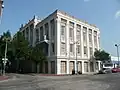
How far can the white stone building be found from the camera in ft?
145

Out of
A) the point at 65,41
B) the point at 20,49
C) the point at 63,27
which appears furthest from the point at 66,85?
the point at 63,27

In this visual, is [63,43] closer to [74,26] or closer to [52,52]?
[52,52]

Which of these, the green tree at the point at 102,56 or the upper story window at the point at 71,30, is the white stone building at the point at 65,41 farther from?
the green tree at the point at 102,56

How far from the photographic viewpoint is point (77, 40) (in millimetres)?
50125


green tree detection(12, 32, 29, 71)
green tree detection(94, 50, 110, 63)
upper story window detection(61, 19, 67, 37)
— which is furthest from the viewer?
green tree detection(94, 50, 110, 63)

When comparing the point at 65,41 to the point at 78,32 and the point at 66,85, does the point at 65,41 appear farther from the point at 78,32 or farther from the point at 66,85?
the point at 66,85

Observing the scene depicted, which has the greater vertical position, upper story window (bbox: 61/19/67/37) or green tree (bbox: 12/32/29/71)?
upper story window (bbox: 61/19/67/37)

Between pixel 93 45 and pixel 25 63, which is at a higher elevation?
pixel 93 45

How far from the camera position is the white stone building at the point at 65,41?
44.2 meters

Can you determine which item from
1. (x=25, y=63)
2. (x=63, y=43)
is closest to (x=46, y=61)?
(x=63, y=43)

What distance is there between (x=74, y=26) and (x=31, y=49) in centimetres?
1305

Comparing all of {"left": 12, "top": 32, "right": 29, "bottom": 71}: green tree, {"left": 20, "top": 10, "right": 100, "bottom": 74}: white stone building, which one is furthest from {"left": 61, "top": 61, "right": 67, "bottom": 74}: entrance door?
{"left": 12, "top": 32, "right": 29, "bottom": 71}: green tree

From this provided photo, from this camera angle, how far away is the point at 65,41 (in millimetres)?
45812

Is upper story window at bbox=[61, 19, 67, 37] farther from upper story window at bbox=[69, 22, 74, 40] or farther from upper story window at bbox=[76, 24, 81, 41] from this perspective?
upper story window at bbox=[76, 24, 81, 41]
